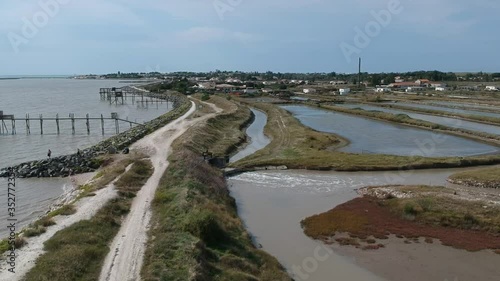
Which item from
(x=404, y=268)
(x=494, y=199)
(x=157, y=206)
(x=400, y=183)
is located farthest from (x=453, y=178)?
(x=157, y=206)

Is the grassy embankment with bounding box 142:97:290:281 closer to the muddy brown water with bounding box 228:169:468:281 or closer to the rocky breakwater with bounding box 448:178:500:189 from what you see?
the muddy brown water with bounding box 228:169:468:281

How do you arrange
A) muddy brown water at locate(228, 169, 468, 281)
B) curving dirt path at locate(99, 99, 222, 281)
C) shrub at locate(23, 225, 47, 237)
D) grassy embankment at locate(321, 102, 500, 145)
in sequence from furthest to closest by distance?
grassy embankment at locate(321, 102, 500, 145), muddy brown water at locate(228, 169, 468, 281), shrub at locate(23, 225, 47, 237), curving dirt path at locate(99, 99, 222, 281)

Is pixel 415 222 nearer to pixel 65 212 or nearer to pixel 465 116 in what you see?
pixel 65 212

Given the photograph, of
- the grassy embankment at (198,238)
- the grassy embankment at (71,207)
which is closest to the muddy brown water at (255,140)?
the grassy embankment at (71,207)

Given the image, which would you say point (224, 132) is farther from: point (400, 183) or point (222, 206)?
point (222, 206)

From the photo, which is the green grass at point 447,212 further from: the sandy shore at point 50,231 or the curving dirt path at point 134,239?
the sandy shore at point 50,231

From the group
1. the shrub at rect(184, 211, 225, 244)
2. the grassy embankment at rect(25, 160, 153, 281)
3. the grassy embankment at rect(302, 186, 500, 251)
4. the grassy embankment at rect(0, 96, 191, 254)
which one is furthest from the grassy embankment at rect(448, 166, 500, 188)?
the grassy embankment at rect(0, 96, 191, 254)
